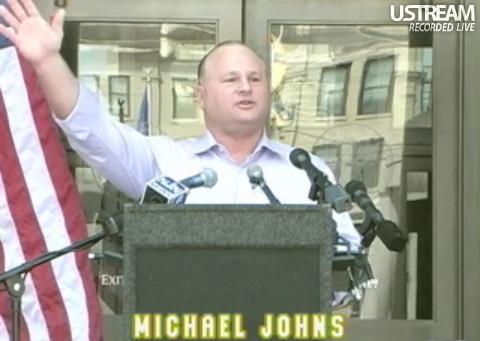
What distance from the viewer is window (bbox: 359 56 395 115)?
4.72m

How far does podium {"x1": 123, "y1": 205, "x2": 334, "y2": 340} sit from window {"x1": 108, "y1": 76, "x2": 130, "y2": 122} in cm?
234

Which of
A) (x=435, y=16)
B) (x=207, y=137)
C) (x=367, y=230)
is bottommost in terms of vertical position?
(x=367, y=230)

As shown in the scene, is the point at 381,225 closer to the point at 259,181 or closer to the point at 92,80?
the point at 259,181

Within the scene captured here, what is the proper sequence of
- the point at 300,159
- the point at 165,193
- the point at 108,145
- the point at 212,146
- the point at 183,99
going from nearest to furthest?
the point at 165,193
the point at 300,159
the point at 108,145
the point at 212,146
the point at 183,99

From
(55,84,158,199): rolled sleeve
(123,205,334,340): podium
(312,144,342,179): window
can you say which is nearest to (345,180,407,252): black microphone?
(123,205,334,340): podium

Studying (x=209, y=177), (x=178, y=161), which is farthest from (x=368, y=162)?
(x=209, y=177)

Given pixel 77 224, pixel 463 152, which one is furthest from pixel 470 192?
pixel 77 224

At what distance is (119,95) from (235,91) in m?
1.76

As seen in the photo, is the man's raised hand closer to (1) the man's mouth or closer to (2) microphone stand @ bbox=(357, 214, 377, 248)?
(1) the man's mouth

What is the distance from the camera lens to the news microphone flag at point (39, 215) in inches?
155

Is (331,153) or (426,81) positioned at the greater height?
(426,81)

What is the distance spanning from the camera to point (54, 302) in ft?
12.9

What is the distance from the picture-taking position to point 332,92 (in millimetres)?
4723

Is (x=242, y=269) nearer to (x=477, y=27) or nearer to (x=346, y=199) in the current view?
(x=346, y=199)
